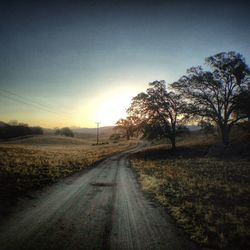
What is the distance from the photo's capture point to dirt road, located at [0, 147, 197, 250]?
18.2 feet

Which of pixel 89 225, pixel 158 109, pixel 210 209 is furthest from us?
pixel 158 109

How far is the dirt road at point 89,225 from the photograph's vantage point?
18.2 feet

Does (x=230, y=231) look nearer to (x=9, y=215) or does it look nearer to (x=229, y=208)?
(x=229, y=208)

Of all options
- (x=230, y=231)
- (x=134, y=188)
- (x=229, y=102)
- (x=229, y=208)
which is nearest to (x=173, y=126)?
(x=229, y=102)

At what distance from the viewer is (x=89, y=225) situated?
6.84 metres

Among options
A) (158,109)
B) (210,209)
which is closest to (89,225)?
(210,209)

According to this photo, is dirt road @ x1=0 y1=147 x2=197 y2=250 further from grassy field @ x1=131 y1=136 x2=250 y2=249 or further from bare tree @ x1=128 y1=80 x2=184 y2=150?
bare tree @ x1=128 y1=80 x2=184 y2=150

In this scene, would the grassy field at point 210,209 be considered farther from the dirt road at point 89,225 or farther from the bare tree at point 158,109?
the bare tree at point 158,109

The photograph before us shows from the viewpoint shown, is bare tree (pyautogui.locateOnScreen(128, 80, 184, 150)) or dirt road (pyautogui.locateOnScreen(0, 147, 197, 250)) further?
bare tree (pyautogui.locateOnScreen(128, 80, 184, 150))

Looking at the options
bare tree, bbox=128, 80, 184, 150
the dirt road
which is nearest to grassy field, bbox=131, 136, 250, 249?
the dirt road

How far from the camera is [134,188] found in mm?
13094

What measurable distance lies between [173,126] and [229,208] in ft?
96.7

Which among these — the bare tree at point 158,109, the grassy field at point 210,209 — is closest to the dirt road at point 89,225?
the grassy field at point 210,209

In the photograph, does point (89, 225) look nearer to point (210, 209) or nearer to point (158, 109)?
point (210, 209)
